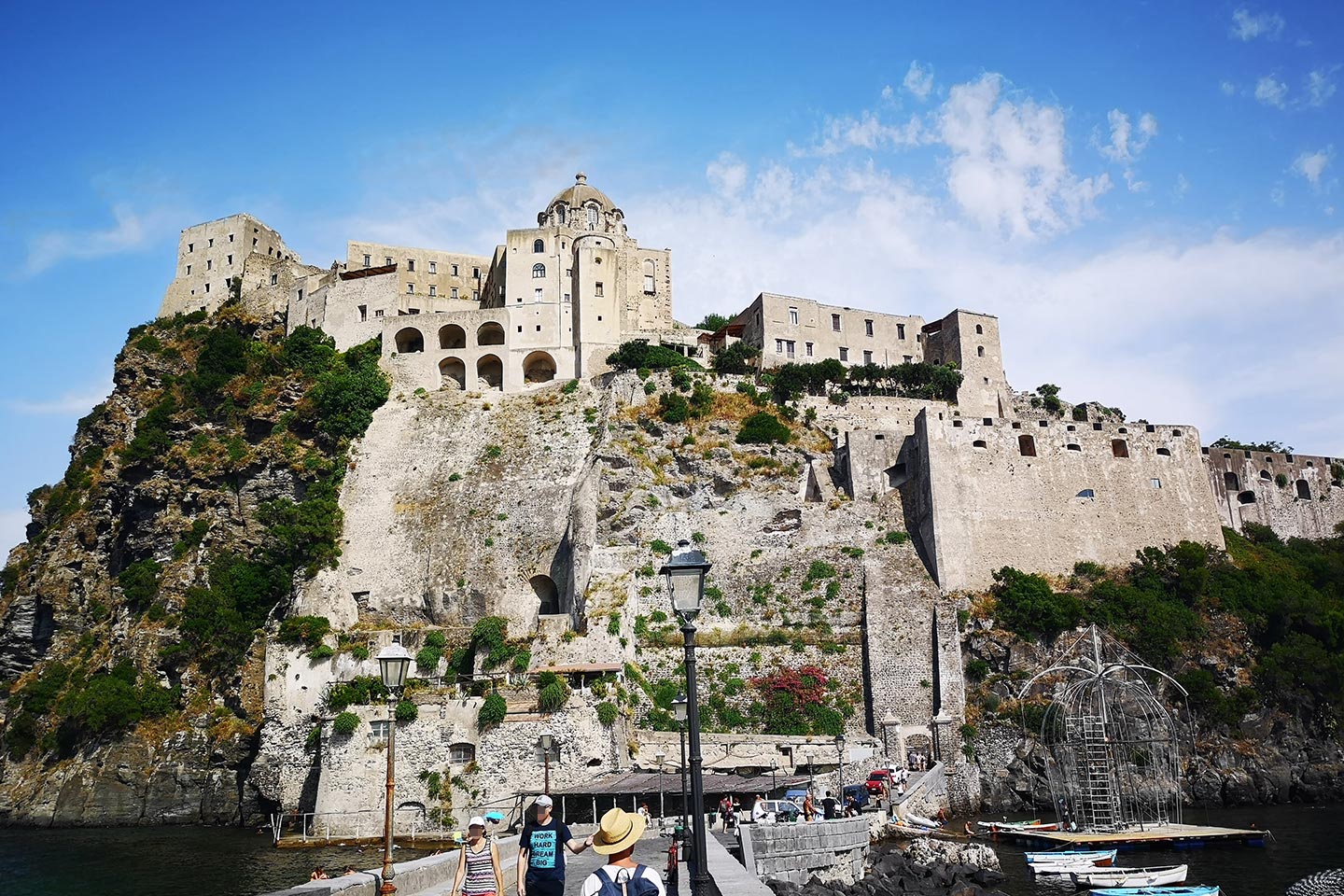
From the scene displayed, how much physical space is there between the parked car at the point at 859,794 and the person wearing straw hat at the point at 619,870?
2407cm

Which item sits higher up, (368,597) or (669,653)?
(368,597)

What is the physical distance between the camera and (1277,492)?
58.0 meters

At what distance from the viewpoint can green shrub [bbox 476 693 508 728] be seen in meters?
36.2

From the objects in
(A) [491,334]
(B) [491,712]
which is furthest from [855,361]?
(B) [491,712]

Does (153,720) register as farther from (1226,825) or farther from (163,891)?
(1226,825)

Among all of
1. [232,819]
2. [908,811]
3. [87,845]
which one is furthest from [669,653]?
[87,845]

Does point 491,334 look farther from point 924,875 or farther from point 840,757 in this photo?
point 924,875

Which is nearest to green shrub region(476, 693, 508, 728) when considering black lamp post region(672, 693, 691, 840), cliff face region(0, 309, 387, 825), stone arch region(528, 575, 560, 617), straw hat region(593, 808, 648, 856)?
black lamp post region(672, 693, 691, 840)

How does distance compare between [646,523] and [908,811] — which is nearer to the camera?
[908,811]

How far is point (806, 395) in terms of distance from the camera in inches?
2267

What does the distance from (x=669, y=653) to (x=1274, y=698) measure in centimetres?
2465

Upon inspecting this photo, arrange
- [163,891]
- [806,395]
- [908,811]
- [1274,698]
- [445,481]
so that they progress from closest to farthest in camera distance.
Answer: [163,891]
[908,811]
[1274,698]
[445,481]
[806,395]

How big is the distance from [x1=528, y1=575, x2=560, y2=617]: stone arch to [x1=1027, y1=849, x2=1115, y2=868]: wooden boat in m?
23.8

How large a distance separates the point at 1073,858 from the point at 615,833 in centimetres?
2479
